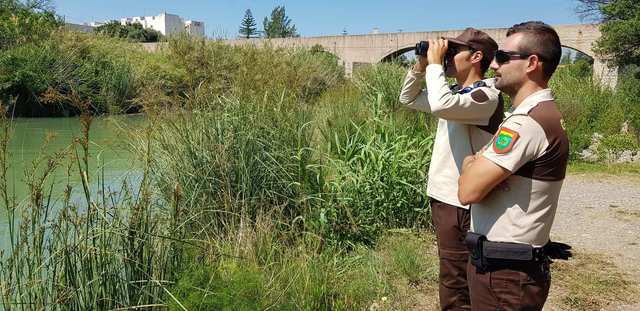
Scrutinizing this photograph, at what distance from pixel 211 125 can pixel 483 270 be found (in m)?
2.30

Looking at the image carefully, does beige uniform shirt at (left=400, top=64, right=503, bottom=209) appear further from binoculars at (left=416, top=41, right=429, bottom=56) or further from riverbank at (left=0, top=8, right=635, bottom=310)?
riverbank at (left=0, top=8, right=635, bottom=310)

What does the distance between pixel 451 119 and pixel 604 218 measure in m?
4.25

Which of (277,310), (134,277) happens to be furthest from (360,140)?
(134,277)

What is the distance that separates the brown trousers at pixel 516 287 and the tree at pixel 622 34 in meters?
17.6

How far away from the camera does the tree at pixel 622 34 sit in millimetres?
16719

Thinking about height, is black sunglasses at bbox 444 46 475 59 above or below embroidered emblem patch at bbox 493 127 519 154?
above

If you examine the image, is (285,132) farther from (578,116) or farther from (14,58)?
(14,58)

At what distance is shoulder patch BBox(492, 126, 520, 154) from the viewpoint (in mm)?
1548

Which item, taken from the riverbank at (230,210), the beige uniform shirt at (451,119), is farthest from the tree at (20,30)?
the beige uniform shirt at (451,119)

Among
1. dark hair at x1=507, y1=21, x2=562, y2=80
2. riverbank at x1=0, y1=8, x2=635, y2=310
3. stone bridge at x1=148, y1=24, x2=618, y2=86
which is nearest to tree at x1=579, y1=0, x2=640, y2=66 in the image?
stone bridge at x1=148, y1=24, x2=618, y2=86

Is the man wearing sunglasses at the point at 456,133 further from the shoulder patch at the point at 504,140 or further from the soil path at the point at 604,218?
the soil path at the point at 604,218

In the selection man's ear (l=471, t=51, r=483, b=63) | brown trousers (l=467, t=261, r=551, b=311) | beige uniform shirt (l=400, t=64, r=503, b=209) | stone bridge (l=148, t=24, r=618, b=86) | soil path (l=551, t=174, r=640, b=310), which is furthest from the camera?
stone bridge (l=148, t=24, r=618, b=86)

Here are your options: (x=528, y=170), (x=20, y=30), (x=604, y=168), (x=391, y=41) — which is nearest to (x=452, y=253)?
(x=528, y=170)

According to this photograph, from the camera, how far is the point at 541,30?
1.62 meters
